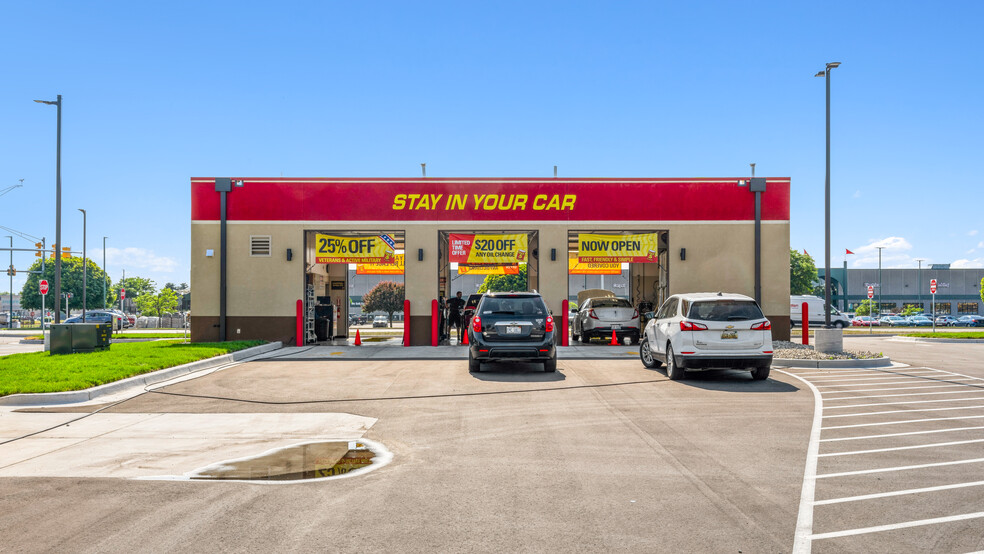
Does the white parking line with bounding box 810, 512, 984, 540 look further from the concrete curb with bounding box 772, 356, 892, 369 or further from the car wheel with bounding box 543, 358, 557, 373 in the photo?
the concrete curb with bounding box 772, 356, 892, 369

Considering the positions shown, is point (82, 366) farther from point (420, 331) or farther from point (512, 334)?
point (420, 331)

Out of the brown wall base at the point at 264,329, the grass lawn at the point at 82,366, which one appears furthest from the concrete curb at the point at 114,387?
the brown wall base at the point at 264,329

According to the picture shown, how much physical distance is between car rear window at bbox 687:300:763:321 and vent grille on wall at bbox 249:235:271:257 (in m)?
15.1

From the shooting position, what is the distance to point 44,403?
10531 millimetres

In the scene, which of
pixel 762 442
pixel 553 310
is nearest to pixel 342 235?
pixel 553 310

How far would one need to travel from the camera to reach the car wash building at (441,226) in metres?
22.9

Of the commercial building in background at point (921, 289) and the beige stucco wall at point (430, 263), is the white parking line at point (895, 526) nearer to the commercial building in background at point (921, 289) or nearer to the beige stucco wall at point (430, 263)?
the beige stucco wall at point (430, 263)

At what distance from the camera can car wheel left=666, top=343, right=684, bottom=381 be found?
13266 millimetres

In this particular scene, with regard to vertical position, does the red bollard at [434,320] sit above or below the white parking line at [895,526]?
above

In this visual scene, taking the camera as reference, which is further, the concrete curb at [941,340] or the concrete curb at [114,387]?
the concrete curb at [941,340]

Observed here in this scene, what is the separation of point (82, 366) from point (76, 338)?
387cm

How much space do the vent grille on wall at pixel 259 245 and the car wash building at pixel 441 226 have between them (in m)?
0.05

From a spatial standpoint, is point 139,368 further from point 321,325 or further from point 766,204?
point 766,204

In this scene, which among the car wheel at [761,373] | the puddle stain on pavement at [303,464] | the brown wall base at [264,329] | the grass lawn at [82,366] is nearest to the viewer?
the puddle stain on pavement at [303,464]
